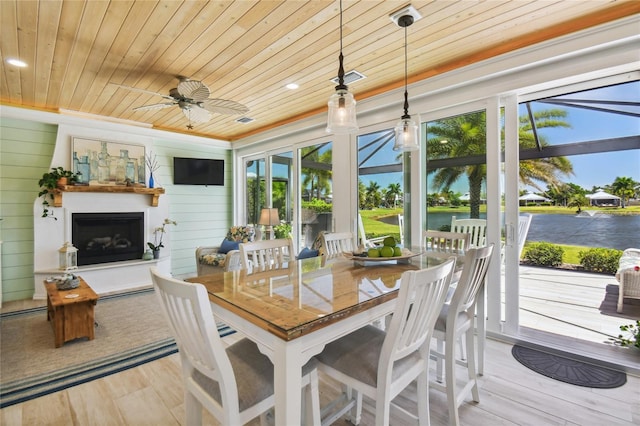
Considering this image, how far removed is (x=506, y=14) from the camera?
2131mm

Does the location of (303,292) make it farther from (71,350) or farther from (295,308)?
(71,350)

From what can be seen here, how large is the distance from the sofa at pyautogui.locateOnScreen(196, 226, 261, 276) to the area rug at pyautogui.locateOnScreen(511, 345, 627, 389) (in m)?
3.13

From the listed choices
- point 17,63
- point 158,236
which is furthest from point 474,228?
point 158,236

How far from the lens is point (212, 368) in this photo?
1.13m

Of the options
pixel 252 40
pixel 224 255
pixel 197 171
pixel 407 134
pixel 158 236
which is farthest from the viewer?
pixel 197 171

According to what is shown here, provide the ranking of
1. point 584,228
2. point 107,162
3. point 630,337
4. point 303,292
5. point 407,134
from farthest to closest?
1. point 107,162
2. point 584,228
3. point 630,337
4. point 407,134
5. point 303,292

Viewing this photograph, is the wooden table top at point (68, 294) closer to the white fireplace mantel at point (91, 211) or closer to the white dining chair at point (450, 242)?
the white fireplace mantel at point (91, 211)

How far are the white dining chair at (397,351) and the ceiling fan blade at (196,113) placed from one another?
2.96 m

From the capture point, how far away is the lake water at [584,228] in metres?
3.09

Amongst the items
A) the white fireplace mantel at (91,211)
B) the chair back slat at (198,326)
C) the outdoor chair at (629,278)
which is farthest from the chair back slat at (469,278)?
the white fireplace mantel at (91,211)

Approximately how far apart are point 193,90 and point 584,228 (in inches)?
180

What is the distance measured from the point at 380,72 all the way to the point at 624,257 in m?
3.15

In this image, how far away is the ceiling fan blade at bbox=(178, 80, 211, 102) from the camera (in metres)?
2.83

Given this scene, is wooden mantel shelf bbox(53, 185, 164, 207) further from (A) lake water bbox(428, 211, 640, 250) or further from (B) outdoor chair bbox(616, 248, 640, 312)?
(B) outdoor chair bbox(616, 248, 640, 312)
